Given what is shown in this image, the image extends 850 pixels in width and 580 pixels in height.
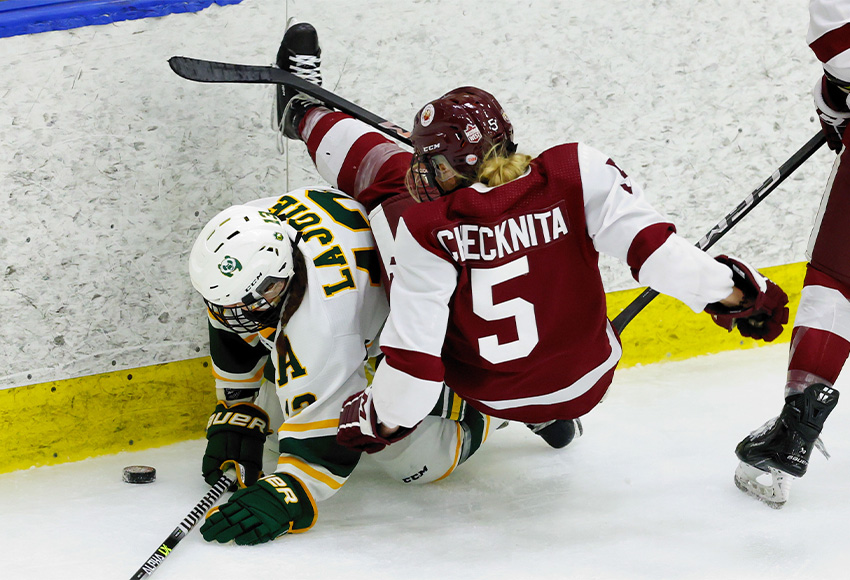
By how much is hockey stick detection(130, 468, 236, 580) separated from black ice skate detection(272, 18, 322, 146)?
90 centimetres

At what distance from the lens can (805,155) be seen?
254 cm

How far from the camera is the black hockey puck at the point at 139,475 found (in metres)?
2.52

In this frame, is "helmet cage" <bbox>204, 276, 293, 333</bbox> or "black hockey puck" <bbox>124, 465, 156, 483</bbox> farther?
"black hockey puck" <bbox>124, 465, 156, 483</bbox>

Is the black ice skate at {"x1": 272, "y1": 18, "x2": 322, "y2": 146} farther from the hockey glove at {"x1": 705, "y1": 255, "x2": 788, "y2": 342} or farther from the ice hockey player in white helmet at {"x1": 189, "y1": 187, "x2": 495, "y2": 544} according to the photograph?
the hockey glove at {"x1": 705, "y1": 255, "x2": 788, "y2": 342}

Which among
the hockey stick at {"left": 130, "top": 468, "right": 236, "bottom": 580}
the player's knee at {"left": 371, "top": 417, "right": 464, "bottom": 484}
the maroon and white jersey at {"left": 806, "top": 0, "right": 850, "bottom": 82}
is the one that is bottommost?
the hockey stick at {"left": 130, "top": 468, "right": 236, "bottom": 580}

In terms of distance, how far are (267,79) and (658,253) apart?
121 centimetres

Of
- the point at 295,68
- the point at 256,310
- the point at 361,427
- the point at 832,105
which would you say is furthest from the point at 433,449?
the point at 832,105

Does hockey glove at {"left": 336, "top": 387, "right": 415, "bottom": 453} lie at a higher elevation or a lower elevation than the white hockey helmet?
lower

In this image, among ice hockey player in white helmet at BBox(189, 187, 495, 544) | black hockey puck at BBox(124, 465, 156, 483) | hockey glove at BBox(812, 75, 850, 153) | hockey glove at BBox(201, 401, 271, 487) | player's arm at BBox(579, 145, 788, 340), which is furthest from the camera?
black hockey puck at BBox(124, 465, 156, 483)

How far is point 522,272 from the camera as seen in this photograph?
197 cm

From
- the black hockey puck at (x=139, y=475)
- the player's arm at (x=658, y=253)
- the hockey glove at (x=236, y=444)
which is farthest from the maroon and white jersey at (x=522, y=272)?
the black hockey puck at (x=139, y=475)

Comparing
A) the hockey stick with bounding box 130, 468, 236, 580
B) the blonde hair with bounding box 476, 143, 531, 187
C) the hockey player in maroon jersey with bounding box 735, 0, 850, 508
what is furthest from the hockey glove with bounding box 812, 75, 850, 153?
the hockey stick with bounding box 130, 468, 236, 580

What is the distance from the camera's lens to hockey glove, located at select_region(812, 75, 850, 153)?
7.28 feet

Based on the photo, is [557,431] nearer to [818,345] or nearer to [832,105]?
[818,345]
